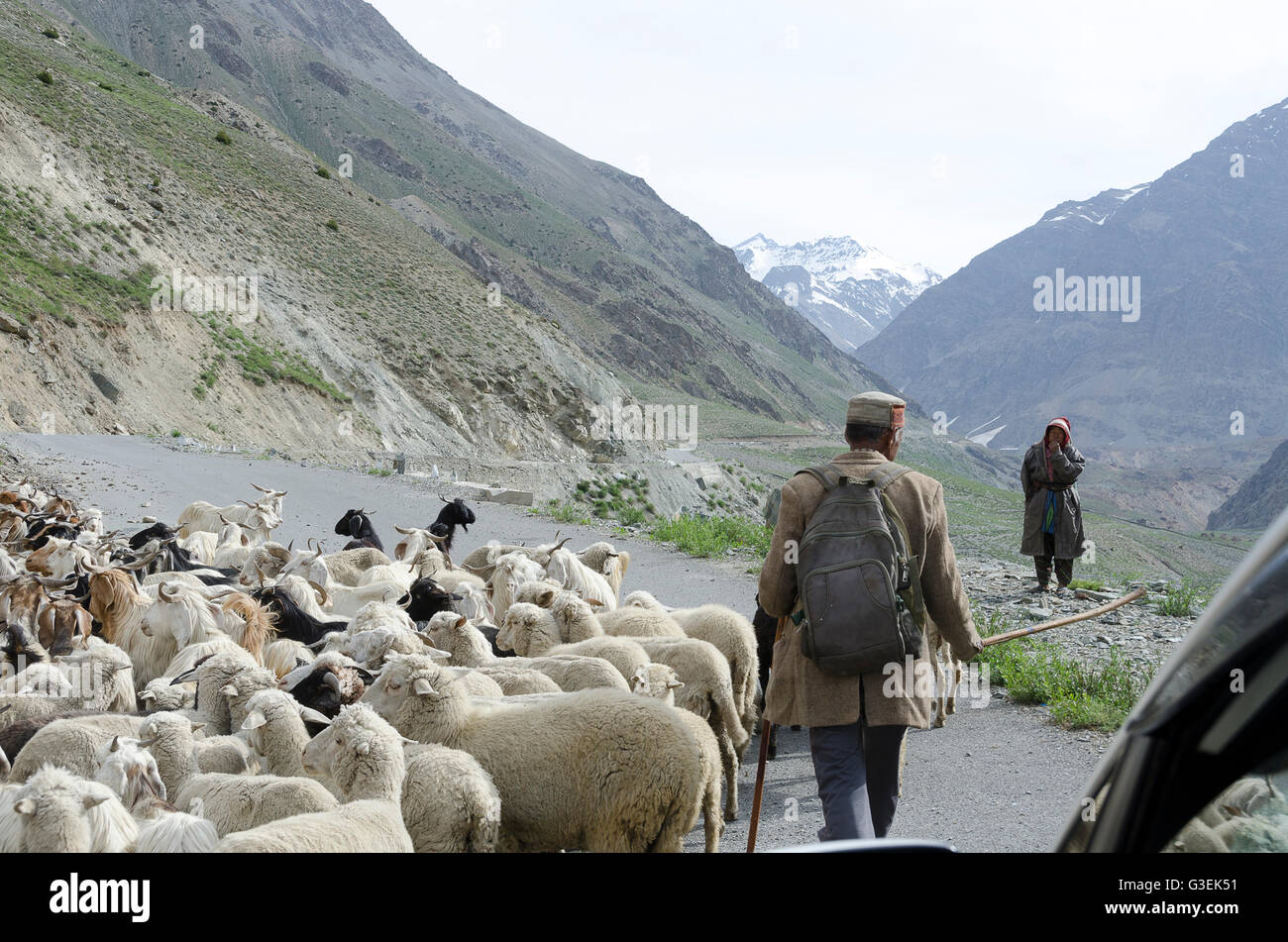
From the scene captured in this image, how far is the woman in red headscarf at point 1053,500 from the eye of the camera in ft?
33.9

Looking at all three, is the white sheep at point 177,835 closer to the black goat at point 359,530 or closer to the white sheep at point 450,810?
the white sheep at point 450,810

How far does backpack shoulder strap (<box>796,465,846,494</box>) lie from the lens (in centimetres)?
345

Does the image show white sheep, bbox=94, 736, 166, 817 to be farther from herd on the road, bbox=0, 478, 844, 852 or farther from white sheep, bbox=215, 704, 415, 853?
white sheep, bbox=215, 704, 415, 853

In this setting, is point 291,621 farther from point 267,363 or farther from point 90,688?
point 267,363

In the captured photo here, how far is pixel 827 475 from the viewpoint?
136 inches

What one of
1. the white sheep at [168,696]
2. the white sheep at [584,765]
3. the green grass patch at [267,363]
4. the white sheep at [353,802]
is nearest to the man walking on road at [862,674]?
Answer: the white sheep at [584,765]

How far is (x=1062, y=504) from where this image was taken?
10469mm

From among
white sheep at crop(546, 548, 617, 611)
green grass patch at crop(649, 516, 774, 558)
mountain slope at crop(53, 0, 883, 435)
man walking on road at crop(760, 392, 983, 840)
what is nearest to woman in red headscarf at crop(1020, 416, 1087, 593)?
green grass patch at crop(649, 516, 774, 558)

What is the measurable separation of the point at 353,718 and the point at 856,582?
212 cm

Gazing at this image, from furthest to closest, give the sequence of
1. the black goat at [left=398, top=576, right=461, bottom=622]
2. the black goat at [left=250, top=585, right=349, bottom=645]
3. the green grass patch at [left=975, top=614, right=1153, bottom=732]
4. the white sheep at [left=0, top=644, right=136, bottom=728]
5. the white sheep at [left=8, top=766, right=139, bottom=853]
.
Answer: the black goat at [left=398, top=576, right=461, bottom=622], the black goat at [left=250, top=585, right=349, bottom=645], the green grass patch at [left=975, top=614, right=1153, bottom=732], the white sheep at [left=0, top=644, right=136, bottom=728], the white sheep at [left=8, top=766, right=139, bottom=853]

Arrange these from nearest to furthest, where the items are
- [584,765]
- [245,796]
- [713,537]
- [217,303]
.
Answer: [245,796], [584,765], [713,537], [217,303]

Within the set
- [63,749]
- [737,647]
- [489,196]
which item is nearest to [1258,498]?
[489,196]

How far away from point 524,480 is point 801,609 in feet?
80.9
